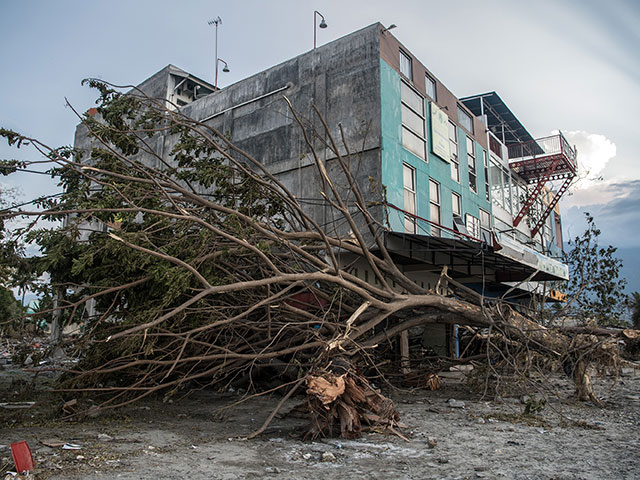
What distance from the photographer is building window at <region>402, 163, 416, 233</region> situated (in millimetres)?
12703

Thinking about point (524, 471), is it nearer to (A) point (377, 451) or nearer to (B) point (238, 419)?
(A) point (377, 451)

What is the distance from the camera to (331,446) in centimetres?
461

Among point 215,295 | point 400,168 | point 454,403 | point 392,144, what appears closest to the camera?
point 215,295

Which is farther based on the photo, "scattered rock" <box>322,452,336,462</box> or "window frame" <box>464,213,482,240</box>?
"window frame" <box>464,213,482,240</box>

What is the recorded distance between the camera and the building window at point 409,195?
12703mm

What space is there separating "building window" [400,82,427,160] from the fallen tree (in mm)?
6166

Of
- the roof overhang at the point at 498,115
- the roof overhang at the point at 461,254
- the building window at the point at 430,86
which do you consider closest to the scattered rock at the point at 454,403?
the roof overhang at the point at 461,254

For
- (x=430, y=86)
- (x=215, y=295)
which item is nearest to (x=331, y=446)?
(x=215, y=295)

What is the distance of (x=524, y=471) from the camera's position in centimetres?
383

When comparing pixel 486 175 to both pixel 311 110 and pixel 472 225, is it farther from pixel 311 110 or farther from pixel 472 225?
pixel 311 110

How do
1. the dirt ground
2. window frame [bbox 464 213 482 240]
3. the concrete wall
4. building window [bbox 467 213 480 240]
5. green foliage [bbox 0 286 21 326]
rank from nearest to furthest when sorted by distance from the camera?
the dirt ground
the concrete wall
window frame [bbox 464 213 482 240]
building window [bbox 467 213 480 240]
green foliage [bbox 0 286 21 326]

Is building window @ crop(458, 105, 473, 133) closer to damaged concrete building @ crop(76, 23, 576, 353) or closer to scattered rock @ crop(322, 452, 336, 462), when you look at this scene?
damaged concrete building @ crop(76, 23, 576, 353)

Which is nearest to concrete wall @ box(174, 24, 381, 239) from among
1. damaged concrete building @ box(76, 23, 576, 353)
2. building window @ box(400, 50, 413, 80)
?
damaged concrete building @ box(76, 23, 576, 353)

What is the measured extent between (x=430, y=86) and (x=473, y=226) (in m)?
4.99
